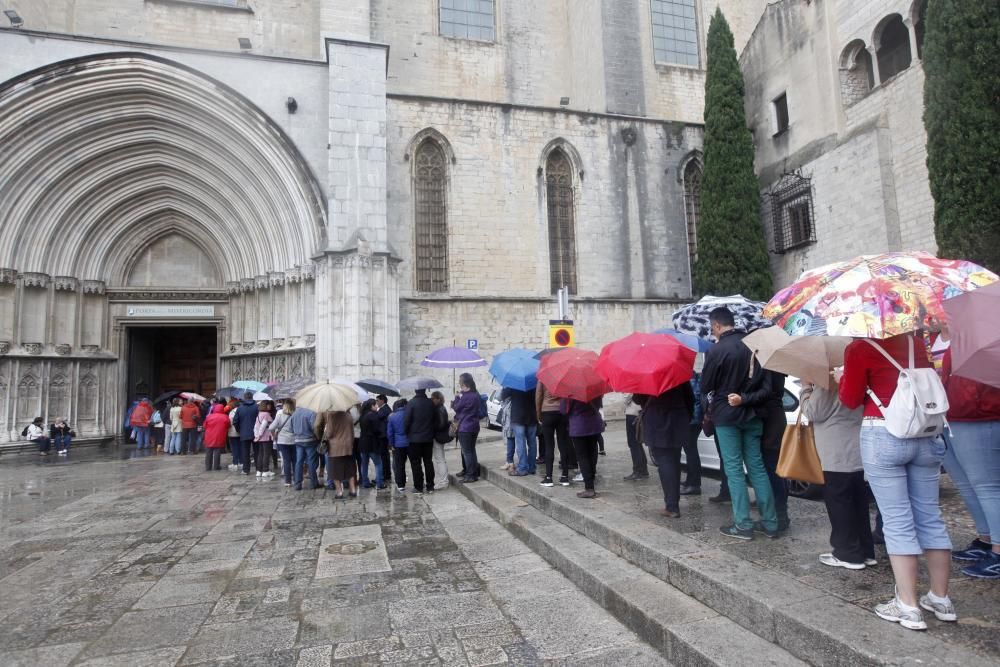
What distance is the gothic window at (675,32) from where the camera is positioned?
2177cm

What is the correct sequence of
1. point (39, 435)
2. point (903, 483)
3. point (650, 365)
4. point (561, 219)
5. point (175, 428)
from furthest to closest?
point (561, 219) < point (175, 428) < point (39, 435) < point (650, 365) < point (903, 483)

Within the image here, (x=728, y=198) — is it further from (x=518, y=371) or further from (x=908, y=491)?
(x=908, y=491)

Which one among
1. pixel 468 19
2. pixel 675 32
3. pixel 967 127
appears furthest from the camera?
pixel 675 32

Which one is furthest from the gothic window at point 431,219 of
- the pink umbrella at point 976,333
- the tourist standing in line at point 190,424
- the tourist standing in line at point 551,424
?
the pink umbrella at point 976,333

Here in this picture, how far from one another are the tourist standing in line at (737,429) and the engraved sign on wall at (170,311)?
15.1m

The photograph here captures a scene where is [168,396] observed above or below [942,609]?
above

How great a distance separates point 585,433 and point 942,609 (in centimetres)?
345

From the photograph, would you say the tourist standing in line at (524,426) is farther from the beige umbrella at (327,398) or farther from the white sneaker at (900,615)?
the white sneaker at (900,615)

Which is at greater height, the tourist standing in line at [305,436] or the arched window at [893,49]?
the arched window at [893,49]

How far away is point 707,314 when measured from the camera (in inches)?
268

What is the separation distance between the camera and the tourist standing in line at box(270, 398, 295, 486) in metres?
8.64

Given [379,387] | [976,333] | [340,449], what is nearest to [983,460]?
[976,333]

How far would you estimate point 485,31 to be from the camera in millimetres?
21531

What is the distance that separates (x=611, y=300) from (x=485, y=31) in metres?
11.8
